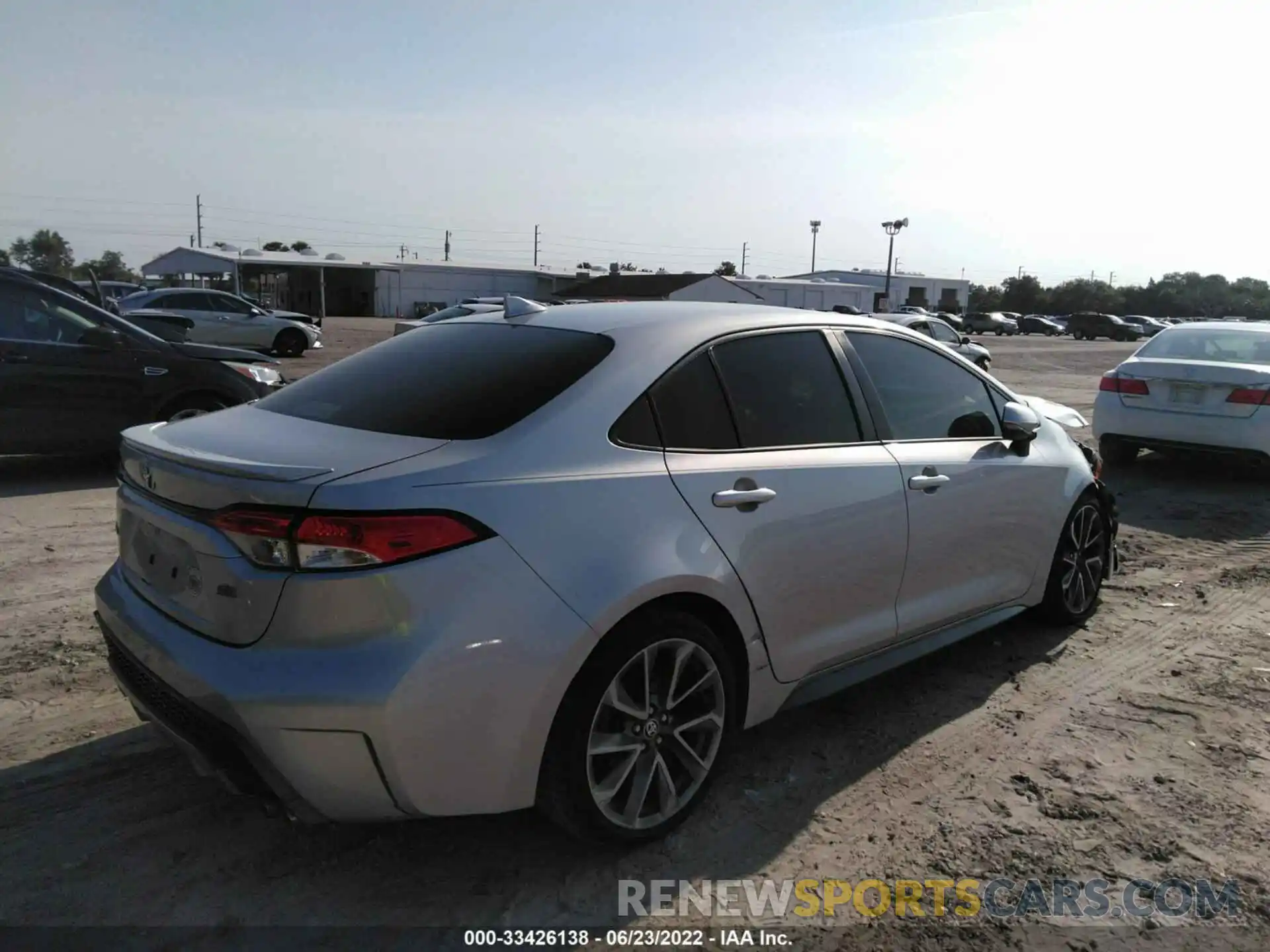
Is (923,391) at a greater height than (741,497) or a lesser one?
greater

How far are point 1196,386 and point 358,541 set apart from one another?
8.63 meters

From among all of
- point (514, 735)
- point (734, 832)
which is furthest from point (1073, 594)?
point (514, 735)

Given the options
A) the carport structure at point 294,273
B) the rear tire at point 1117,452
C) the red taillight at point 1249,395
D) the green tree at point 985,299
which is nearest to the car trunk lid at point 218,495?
the red taillight at point 1249,395

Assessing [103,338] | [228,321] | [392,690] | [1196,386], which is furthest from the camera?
[228,321]

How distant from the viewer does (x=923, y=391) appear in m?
4.16

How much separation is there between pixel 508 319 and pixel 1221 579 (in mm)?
4883

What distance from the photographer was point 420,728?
7.92 feet

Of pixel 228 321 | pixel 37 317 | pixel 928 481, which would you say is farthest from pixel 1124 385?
pixel 228 321

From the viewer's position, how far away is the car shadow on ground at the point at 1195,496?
743 cm

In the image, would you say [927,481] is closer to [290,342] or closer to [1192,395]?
[1192,395]

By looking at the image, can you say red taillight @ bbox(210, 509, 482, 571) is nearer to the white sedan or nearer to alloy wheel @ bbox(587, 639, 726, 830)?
alloy wheel @ bbox(587, 639, 726, 830)

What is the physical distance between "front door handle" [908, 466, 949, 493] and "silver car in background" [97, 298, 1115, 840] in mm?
14

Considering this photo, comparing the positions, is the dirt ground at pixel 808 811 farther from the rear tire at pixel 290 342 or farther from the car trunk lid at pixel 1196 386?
the rear tire at pixel 290 342

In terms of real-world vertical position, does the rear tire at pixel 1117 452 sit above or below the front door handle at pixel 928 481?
below
